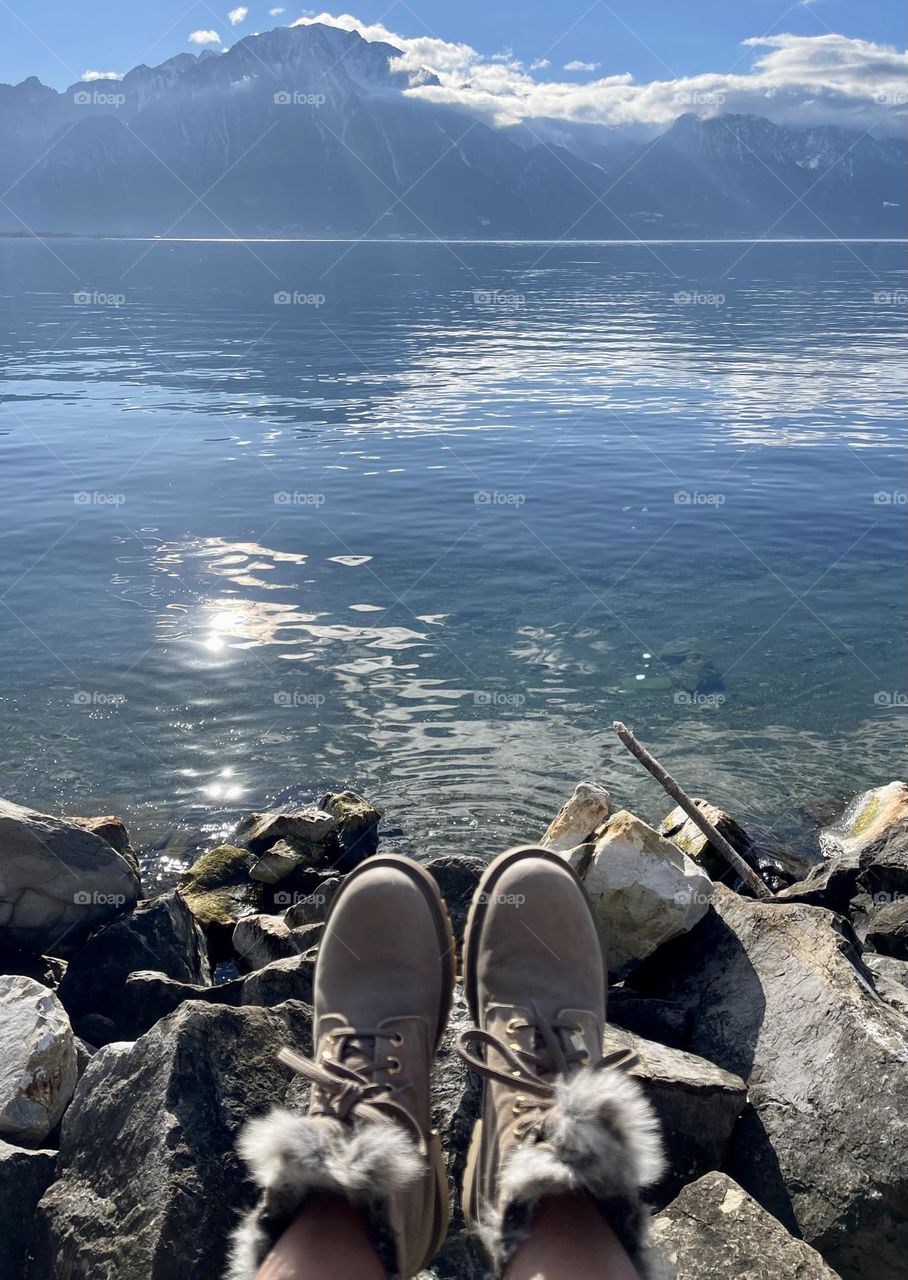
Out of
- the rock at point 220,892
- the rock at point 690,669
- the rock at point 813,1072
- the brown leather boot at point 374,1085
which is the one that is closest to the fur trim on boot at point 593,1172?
the brown leather boot at point 374,1085

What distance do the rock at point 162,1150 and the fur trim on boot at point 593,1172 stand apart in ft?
3.80

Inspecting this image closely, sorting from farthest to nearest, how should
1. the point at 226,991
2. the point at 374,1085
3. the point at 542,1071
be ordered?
the point at 226,991 → the point at 542,1071 → the point at 374,1085

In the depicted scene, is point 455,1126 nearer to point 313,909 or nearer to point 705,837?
Result: point 313,909

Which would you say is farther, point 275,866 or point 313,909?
point 275,866

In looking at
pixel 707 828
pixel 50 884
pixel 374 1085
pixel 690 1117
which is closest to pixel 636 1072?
pixel 690 1117

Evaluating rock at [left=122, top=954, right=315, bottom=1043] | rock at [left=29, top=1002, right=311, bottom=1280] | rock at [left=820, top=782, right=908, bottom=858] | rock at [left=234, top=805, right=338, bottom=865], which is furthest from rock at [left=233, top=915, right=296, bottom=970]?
rock at [left=820, top=782, right=908, bottom=858]

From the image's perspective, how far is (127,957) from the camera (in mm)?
6141

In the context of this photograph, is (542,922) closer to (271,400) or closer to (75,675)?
(75,675)

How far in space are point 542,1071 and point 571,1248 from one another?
31.8 inches

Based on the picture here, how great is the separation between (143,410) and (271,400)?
13.1 ft

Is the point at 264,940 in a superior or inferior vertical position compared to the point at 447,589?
inferior

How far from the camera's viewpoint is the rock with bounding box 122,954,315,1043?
16.0 feet

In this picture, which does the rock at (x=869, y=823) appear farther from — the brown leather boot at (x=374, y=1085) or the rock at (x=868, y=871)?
the brown leather boot at (x=374, y=1085)

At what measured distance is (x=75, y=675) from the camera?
41.0 ft
